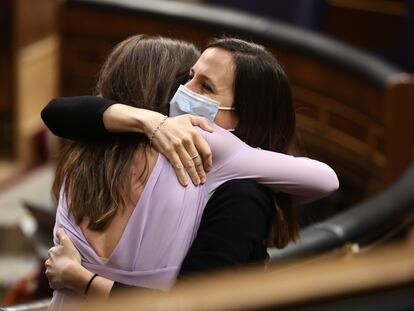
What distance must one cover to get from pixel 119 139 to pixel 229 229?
188mm

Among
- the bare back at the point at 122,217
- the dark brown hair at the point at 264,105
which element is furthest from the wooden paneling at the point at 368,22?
the bare back at the point at 122,217

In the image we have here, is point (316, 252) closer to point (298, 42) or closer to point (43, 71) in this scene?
point (298, 42)

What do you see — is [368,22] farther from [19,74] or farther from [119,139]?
[119,139]

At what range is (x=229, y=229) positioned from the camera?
1060mm

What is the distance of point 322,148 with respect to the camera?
3.70m

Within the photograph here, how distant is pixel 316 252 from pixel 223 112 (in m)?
0.69

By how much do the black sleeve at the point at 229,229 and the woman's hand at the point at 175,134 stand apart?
0.04m

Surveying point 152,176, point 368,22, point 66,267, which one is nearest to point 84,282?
point 66,267

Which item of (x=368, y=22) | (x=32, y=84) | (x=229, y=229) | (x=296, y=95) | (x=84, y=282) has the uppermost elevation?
(x=229, y=229)

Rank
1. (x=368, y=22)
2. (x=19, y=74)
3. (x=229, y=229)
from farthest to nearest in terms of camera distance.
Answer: (x=19, y=74)
(x=368, y=22)
(x=229, y=229)

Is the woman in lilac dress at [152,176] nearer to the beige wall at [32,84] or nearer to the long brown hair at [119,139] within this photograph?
the long brown hair at [119,139]

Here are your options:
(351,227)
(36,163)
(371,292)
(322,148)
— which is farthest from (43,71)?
(371,292)

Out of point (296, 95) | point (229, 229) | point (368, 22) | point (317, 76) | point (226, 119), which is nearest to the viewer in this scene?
point (229, 229)

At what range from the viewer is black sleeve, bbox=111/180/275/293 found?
1054 millimetres
